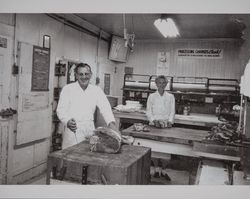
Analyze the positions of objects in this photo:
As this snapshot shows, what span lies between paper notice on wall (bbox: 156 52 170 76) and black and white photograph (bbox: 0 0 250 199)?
33mm

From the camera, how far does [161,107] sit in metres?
4.85

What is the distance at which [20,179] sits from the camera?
4047 millimetres

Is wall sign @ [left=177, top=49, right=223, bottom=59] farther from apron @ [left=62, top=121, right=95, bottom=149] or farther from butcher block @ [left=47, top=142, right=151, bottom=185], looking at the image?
butcher block @ [left=47, top=142, right=151, bottom=185]

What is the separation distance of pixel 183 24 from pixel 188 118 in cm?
183

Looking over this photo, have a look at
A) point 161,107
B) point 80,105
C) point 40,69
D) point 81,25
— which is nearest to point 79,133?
point 80,105

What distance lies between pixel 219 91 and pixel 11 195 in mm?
4393

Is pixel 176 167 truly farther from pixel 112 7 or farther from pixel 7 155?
pixel 112 7

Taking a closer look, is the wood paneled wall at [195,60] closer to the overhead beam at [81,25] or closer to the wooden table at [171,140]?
the overhead beam at [81,25]

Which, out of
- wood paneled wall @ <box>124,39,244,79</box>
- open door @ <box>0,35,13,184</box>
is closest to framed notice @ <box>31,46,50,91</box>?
open door @ <box>0,35,13,184</box>

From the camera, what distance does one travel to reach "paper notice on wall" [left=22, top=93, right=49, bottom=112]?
4018 mm

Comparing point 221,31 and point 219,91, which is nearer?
point 221,31

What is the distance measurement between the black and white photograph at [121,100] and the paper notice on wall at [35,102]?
2cm

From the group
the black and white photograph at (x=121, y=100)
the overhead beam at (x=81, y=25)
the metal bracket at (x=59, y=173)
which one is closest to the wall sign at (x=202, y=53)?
the black and white photograph at (x=121, y=100)

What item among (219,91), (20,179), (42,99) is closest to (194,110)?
(219,91)
